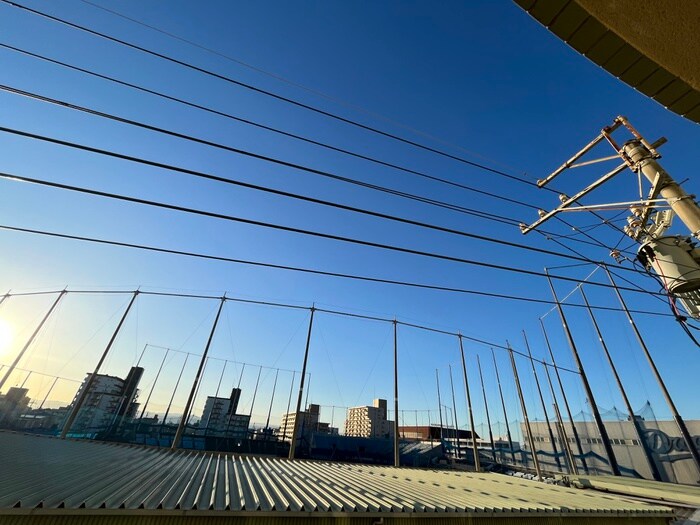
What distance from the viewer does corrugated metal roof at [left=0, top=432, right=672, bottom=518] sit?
827 cm

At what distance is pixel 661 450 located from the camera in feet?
126

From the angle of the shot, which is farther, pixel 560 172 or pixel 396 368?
pixel 396 368

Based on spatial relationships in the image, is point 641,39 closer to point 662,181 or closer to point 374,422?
point 662,181

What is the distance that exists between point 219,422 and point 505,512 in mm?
102709

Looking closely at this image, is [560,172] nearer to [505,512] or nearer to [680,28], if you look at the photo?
[680,28]

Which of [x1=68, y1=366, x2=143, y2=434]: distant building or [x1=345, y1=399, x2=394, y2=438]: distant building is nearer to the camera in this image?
[x1=68, y1=366, x2=143, y2=434]: distant building

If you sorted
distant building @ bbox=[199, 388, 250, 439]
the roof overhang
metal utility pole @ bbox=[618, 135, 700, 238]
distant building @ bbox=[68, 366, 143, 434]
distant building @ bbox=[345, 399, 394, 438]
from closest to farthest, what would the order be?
1. the roof overhang
2. metal utility pole @ bbox=[618, 135, 700, 238]
3. distant building @ bbox=[68, 366, 143, 434]
4. distant building @ bbox=[199, 388, 250, 439]
5. distant building @ bbox=[345, 399, 394, 438]

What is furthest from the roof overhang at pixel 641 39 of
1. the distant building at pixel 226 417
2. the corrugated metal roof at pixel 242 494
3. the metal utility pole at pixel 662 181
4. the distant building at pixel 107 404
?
the distant building at pixel 226 417

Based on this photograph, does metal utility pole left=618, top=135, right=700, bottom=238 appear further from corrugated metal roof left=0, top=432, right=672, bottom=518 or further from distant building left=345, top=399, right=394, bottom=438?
distant building left=345, top=399, right=394, bottom=438

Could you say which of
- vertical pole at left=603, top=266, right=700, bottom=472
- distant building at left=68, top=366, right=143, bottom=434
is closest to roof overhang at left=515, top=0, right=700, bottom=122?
vertical pole at left=603, top=266, right=700, bottom=472

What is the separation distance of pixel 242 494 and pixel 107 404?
111m

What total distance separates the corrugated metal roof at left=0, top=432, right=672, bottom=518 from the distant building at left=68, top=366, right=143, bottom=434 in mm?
24871

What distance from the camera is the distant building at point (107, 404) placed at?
39.6 metres

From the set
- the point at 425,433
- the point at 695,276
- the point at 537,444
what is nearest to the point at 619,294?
the point at 695,276
